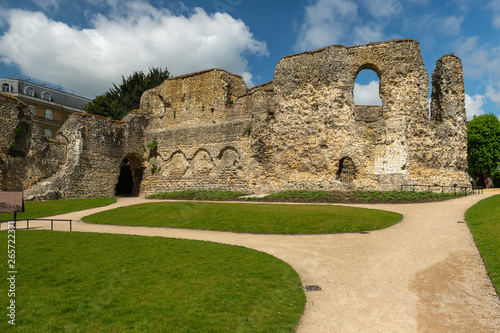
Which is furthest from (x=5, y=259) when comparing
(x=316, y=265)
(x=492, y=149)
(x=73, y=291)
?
(x=492, y=149)

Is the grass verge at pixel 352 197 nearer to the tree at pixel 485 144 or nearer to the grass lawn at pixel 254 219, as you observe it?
the grass lawn at pixel 254 219

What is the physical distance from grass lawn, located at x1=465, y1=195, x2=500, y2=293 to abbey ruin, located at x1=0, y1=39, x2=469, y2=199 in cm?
801

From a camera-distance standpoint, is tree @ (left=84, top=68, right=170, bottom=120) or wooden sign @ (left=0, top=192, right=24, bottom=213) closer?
wooden sign @ (left=0, top=192, right=24, bottom=213)

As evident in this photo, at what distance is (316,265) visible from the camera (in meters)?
7.71

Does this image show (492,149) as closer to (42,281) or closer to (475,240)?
(475,240)

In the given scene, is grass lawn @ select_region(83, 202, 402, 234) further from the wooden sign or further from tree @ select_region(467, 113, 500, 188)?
tree @ select_region(467, 113, 500, 188)

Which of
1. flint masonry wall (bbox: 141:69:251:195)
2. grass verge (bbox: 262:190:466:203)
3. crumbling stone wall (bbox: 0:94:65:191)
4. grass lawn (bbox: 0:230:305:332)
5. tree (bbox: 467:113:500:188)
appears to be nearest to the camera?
grass lawn (bbox: 0:230:305:332)

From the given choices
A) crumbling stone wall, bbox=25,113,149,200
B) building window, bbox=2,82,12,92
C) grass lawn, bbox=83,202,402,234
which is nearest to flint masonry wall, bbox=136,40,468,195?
crumbling stone wall, bbox=25,113,149,200

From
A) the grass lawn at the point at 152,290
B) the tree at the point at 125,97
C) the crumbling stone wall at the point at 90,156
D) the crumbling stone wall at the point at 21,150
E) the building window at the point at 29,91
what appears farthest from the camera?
the building window at the point at 29,91

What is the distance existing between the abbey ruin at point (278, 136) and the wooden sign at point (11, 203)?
11516mm

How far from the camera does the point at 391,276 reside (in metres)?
6.94

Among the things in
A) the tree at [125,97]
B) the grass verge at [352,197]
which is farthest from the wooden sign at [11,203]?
the tree at [125,97]

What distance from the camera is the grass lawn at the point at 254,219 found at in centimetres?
1171

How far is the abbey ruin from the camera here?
20.7 m
